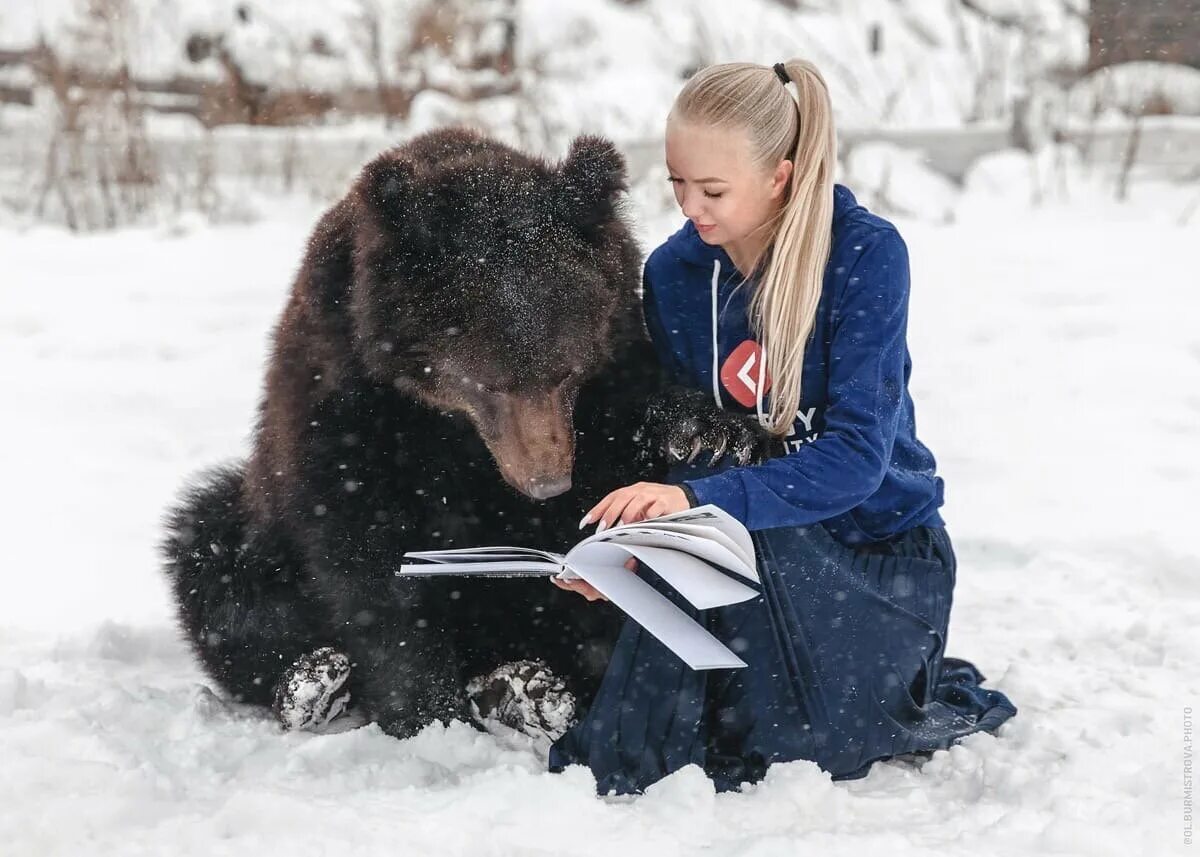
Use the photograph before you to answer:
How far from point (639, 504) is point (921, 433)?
342 centimetres

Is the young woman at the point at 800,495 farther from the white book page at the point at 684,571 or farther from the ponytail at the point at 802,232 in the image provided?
the white book page at the point at 684,571

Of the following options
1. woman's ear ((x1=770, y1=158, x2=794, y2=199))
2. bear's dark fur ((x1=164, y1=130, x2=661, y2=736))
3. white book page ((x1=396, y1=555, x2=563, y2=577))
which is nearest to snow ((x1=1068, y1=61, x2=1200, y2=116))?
woman's ear ((x1=770, y1=158, x2=794, y2=199))

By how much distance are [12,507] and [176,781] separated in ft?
8.27

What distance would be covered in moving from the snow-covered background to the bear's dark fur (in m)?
0.27

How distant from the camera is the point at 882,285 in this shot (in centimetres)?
273

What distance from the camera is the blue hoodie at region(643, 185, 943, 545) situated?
8.50 feet

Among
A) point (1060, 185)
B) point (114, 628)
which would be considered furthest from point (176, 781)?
point (1060, 185)

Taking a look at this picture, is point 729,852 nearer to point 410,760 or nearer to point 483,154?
point 410,760

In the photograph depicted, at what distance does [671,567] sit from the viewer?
7.78 ft

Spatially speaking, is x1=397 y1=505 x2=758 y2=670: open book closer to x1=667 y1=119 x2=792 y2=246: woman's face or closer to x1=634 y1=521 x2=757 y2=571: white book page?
x1=634 y1=521 x2=757 y2=571: white book page

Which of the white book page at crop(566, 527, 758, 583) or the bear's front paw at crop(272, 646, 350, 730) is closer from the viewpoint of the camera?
the white book page at crop(566, 527, 758, 583)

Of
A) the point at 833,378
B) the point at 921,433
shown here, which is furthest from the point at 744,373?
the point at 921,433

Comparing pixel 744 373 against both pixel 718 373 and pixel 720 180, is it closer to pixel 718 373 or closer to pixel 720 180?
pixel 718 373

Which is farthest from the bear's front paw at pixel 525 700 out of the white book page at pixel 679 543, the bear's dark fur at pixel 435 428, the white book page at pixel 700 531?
the white book page at pixel 700 531
